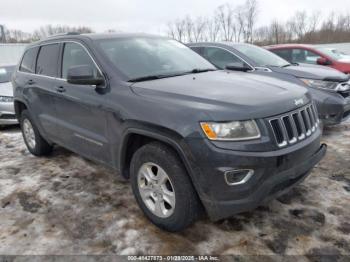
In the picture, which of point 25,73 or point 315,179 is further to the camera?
point 25,73

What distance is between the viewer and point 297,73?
5711 mm

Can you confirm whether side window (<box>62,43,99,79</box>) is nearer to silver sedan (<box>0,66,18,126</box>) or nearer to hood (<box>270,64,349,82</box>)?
hood (<box>270,64,349,82</box>)

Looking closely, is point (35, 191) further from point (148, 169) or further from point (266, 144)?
point (266, 144)

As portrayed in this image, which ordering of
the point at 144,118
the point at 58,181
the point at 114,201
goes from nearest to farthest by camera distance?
the point at 144,118
the point at 114,201
the point at 58,181

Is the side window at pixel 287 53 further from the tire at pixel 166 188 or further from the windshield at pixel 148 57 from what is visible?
the tire at pixel 166 188

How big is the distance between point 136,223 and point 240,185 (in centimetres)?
117

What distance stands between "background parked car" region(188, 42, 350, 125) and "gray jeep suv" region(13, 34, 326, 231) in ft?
4.83

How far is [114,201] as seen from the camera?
359 centimetres

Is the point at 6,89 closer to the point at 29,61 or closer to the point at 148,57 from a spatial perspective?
the point at 29,61

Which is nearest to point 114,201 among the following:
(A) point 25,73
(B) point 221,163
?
(B) point 221,163

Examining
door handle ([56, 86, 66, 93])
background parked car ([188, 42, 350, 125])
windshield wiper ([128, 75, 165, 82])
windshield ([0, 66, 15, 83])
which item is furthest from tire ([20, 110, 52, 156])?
windshield ([0, 66, 15, 83])

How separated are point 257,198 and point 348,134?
3881 millimetres

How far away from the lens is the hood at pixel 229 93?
251cm

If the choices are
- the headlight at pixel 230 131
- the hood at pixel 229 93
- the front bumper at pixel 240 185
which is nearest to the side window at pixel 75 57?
the hood at pixel 229 93
